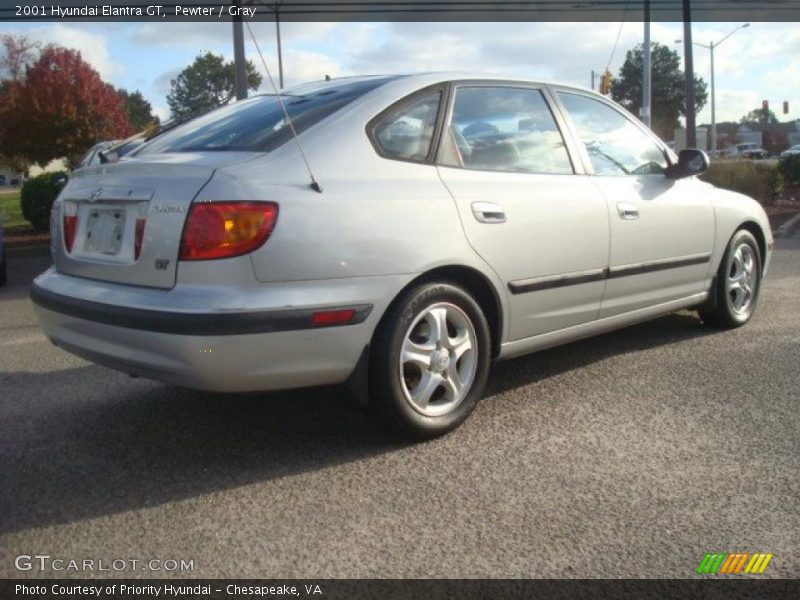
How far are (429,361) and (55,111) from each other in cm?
1809

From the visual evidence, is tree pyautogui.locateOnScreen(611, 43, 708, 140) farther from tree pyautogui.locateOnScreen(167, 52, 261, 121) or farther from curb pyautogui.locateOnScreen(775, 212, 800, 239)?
curb pyautogui.locateOnScreen(775, 212, 800, 239)

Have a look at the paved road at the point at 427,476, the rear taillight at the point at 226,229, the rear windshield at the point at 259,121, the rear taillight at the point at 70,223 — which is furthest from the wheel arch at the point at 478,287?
the rear taillight at the point at 70,223

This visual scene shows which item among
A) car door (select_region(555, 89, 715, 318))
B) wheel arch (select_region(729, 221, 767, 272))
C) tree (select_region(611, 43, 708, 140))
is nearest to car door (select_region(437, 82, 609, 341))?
car door (select_region(555, 89, 715, 318))

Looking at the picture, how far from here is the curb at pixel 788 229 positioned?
41.9 ft

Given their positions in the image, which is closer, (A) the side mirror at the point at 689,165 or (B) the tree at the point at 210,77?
(A) the side mirror at the point at 689,165

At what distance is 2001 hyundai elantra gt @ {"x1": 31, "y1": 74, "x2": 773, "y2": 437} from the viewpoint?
3121mm

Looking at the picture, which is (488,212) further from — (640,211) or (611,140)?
(611,140)

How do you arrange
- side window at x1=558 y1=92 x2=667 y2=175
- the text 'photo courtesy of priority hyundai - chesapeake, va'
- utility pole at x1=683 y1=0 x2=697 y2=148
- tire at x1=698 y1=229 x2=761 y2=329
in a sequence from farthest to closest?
1. utility pole at x1=683 y1=0 x2=697 y2=148
2. tire at x1=698 y1=229 x2=761 y2=329
3. side window at x1=558 y1=92 x2=667 y2=175
4. the text 'photo courtesy of priority hyundai - chesapeake, va'

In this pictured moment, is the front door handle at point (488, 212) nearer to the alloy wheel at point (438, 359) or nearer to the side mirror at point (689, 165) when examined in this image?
the alloy wheel at point (438, 359)

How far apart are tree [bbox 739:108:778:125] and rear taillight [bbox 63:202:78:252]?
12262cm

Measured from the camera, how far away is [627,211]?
4570mm

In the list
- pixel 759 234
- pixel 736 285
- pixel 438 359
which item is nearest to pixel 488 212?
pixel 438 359

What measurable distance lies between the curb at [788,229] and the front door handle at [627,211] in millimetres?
9153

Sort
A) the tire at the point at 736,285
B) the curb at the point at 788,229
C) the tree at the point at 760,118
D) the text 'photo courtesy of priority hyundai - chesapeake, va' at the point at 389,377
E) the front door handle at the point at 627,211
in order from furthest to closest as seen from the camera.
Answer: the tree at the point at 760,118, the curb at the point at 788,229, the tire at the point at 736,285, the front door handle at the point at 627,211, the text 'photo courtesy of priority hyundai - chesapeake, va' at the point at 389,377
